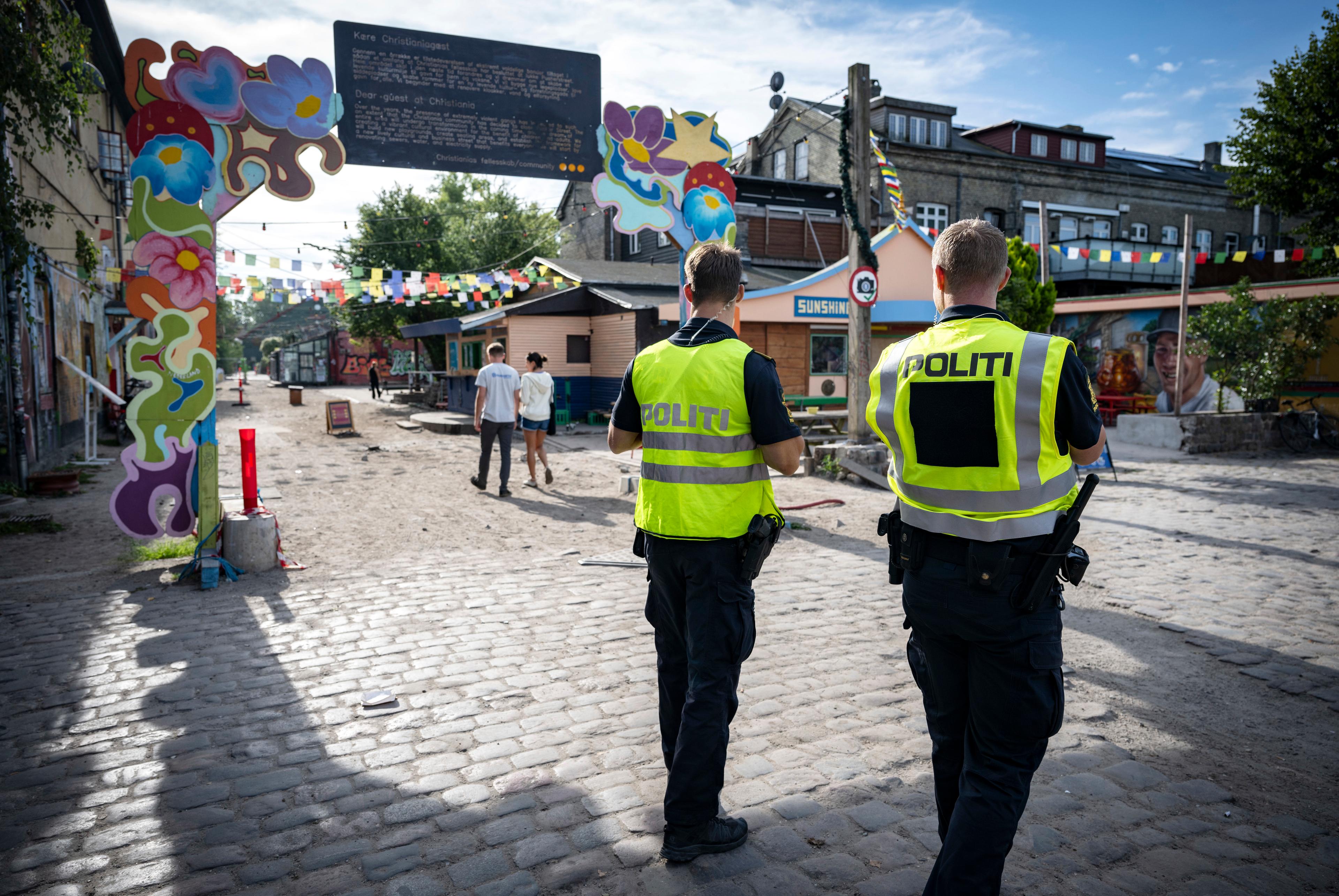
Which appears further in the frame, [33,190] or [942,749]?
[33,190]

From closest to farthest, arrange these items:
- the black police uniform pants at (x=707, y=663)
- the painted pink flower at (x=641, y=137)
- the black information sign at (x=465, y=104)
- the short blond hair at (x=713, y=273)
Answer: the black police uniform pants at (x=707, y=663) < the short blond hair at (x=713, y=273) < the black information sign at (x=465, y=104) < the painted pink flower at (x=641, y=137)

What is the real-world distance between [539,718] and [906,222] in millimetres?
16840

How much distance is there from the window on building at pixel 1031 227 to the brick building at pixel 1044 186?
0.04m

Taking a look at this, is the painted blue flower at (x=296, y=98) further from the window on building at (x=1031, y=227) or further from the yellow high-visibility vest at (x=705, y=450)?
the window on building at (x=1031, y=227)

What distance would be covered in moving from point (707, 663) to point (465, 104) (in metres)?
7.31

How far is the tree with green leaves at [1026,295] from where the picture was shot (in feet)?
51.4

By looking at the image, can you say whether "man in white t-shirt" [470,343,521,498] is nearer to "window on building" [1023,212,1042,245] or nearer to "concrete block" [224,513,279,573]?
"concrete block" [224,513,279,573]

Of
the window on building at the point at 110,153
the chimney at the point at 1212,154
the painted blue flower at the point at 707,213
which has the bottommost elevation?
the painted blue flower at the point at 707,213

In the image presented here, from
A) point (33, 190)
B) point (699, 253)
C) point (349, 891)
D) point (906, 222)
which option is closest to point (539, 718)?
point (349, 891)

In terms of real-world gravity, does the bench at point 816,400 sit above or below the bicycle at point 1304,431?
above

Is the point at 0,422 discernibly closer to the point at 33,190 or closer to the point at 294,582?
the point at 33,190

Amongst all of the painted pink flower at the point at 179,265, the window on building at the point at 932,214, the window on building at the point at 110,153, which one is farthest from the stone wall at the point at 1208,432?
the window on building at the point at 110,153

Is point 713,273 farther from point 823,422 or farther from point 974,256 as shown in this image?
point 823,422

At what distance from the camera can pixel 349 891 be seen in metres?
2.55
